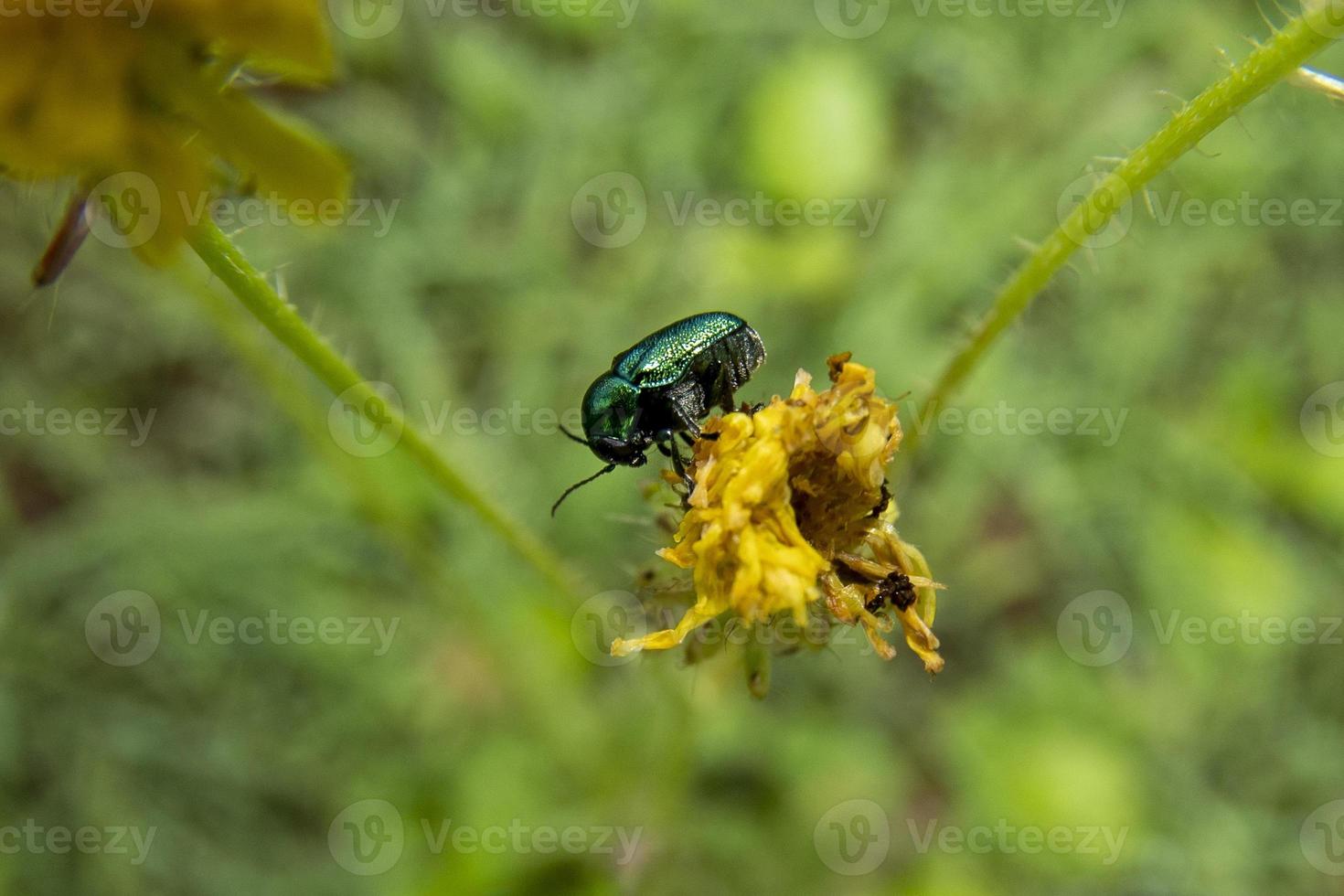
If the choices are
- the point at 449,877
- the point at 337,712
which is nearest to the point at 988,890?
the point at 449,877

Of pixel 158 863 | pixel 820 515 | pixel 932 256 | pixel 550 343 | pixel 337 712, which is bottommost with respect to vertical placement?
pixel 158 863

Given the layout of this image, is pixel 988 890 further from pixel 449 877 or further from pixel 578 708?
pixel 449 877

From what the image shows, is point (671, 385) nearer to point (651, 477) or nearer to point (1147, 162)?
point (1147, 162)

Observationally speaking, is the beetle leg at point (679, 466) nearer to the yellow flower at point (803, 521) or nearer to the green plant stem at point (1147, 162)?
the yellow flower at point (803, 521)

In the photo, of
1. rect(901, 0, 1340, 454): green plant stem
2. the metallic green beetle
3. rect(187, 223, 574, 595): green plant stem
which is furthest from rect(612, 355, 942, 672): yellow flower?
rect(187, 223, 574, 595): green plant stem

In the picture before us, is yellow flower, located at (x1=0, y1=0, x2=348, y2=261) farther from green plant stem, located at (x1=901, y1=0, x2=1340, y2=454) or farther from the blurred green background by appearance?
the blurred green background

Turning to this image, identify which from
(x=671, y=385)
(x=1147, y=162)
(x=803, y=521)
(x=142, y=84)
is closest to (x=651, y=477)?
(x=671, y=385)
